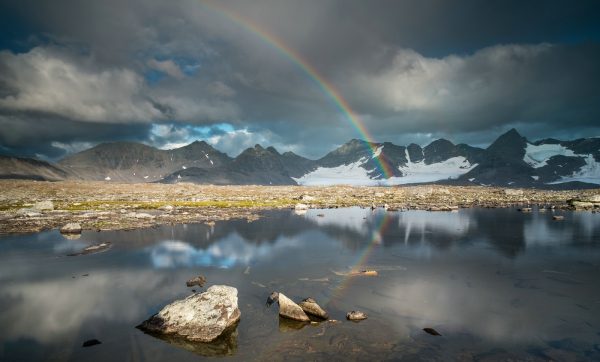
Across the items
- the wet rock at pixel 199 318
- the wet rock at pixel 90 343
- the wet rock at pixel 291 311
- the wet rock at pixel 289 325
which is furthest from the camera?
the wet rock at pixel 291 311

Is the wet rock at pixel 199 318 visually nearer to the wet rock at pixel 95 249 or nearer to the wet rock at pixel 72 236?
the wet rock at pixel 95 249

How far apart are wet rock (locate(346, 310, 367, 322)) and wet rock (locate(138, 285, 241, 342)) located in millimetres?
6789

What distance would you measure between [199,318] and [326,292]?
1059cm

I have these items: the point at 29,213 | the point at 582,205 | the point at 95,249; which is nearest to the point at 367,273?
the point at 95,249

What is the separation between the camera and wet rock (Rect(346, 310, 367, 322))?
72.9 ft

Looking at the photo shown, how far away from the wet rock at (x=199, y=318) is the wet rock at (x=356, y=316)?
22.3 ft

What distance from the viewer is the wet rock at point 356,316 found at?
22219 millimetres

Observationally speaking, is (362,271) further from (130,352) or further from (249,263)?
(130,352)

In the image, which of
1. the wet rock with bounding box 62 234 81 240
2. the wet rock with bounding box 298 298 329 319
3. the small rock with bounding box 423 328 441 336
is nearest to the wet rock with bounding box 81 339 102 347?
the wet rock with bounding box 298 298 329 319

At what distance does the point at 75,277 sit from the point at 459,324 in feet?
101

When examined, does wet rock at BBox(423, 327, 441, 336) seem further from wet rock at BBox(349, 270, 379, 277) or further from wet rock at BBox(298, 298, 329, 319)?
wet rock at BBox(349, 270, 379, 277)

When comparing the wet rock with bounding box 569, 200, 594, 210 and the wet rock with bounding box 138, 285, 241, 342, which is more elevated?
the wet rock with bounding box 569, 200, 594, 210

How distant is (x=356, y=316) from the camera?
878 inches

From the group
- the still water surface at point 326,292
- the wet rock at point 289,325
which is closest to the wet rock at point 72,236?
the still water surface at point 326,292
